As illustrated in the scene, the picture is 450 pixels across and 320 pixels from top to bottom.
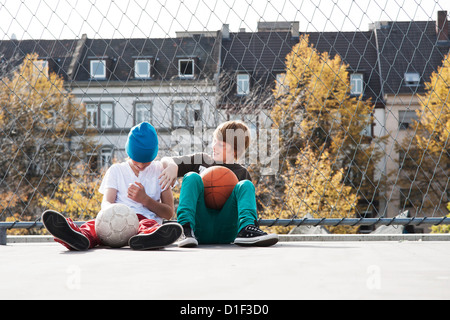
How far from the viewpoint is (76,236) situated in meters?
2.56

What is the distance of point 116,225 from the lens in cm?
272

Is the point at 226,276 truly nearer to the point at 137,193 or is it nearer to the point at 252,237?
the point at 252,237

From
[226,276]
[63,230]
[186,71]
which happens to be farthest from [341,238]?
[186,71]

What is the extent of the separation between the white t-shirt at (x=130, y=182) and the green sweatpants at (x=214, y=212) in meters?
0.21

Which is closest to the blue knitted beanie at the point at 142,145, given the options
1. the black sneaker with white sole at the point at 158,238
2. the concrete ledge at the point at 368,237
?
the black sneaker with white sole at the point at 158,238

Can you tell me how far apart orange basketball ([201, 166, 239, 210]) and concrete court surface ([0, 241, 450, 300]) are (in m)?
0.53

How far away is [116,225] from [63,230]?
262 mm

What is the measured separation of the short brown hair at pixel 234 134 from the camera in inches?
120

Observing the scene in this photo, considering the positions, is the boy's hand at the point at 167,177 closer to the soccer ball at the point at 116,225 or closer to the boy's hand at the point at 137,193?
the boy's hand at the point at 137,193
